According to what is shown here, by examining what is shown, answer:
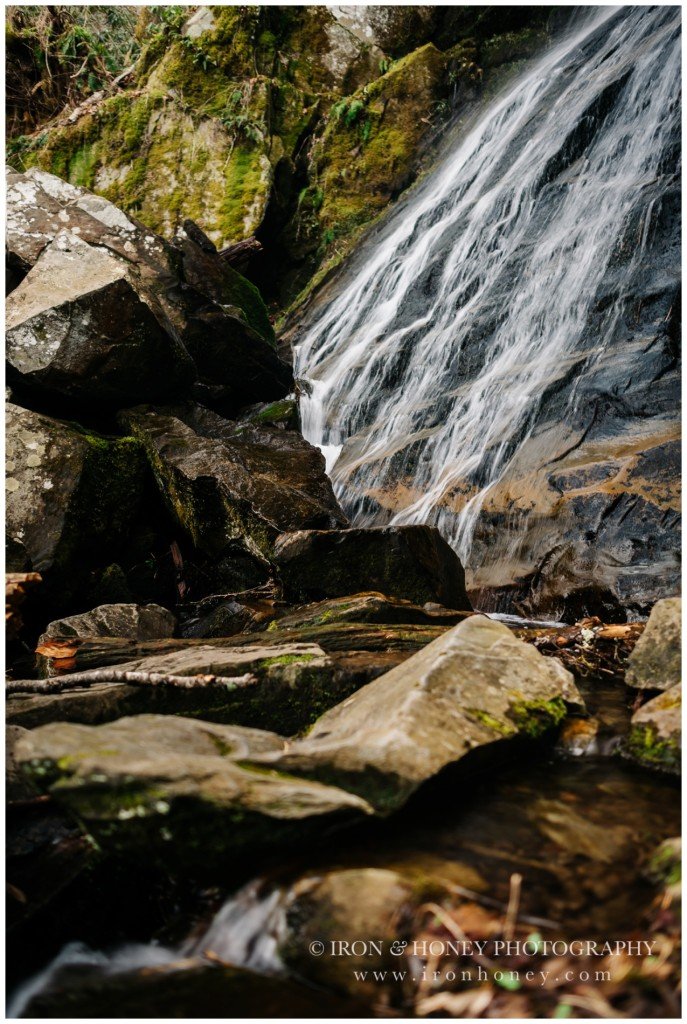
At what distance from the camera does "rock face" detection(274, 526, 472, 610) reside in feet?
18.2

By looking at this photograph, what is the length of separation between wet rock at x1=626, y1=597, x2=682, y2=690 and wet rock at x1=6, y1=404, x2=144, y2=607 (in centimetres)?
493

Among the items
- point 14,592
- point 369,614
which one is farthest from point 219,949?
point 369,614

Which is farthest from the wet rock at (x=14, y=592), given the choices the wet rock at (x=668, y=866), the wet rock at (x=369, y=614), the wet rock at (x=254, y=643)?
the wet rock at (x=668, y=866)

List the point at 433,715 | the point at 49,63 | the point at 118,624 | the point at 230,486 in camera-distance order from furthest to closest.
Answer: the point at 49,63
the point at 230,486
the point at 118,624
the point at 433,715

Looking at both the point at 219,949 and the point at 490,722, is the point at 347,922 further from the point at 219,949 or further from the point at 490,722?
the point at 490,722

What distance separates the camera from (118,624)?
526 cm

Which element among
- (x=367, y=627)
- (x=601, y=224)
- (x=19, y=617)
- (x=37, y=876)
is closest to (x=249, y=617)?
(x=367, y=627)

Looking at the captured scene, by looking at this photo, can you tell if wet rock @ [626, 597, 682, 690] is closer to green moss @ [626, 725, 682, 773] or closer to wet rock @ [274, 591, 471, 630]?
green moss @ [626, 725, 682, 773]

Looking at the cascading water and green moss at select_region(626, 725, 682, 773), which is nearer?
green moss at select_region(626, 725, 682, 773)

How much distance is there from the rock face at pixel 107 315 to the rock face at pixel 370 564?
10.1 ft

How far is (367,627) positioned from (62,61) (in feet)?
79.6

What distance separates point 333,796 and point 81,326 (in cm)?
601

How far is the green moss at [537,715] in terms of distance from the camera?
2859 mm

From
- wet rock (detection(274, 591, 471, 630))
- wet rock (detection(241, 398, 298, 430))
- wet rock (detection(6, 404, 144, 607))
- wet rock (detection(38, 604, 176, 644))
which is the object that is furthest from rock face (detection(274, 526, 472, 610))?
wet rock (detection(241, 398, 298, 430))
